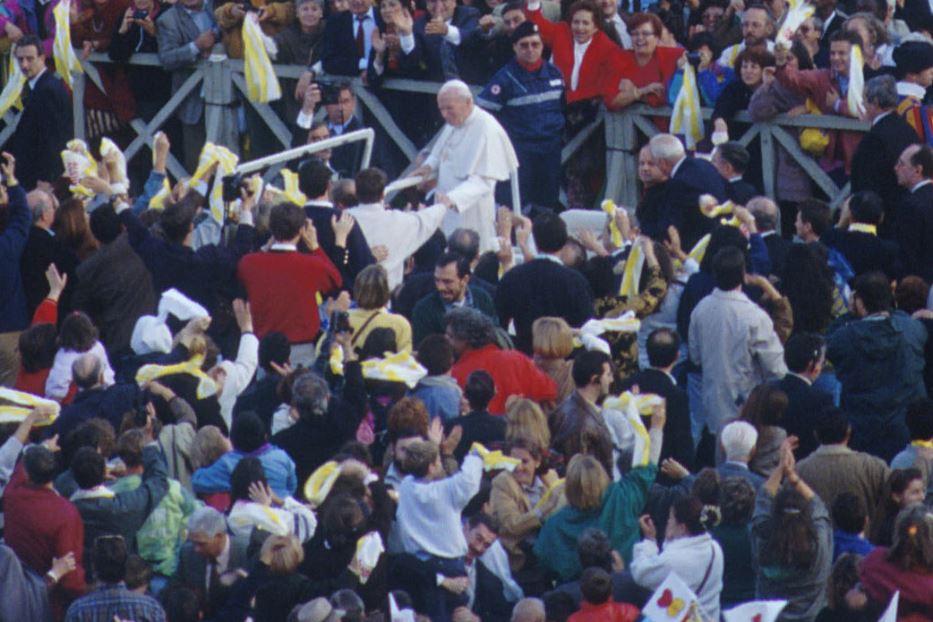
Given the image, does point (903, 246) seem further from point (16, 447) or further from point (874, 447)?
point (16, 447)

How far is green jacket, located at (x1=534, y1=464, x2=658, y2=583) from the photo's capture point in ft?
37.8

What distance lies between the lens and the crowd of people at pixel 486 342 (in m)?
11.4

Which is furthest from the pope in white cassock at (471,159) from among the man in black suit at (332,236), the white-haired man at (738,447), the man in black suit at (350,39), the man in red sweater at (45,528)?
the man in red sweater at (45,528)

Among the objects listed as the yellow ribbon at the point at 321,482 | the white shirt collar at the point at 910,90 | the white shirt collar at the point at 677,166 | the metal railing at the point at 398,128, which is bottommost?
the metal railing at the point at 398,128

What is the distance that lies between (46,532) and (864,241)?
5.17m

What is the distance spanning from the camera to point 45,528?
1156 cm

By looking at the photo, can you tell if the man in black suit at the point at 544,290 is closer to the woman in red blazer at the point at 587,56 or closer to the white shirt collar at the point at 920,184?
the white shirt collar at the point at 920,184

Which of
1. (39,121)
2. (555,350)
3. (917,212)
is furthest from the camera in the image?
(39,121)

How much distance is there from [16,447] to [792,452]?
11.7 feet

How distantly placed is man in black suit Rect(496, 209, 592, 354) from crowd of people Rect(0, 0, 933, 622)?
0.02 metres

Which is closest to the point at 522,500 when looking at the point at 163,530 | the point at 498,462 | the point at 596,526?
the point at 498,462

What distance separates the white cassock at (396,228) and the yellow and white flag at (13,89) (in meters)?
3.94

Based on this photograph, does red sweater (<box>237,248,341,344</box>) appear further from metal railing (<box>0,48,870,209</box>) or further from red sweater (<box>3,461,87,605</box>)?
red sweater (<box>3,461,87,605</box>)

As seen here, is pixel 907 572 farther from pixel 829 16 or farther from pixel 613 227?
pixel 829 16
